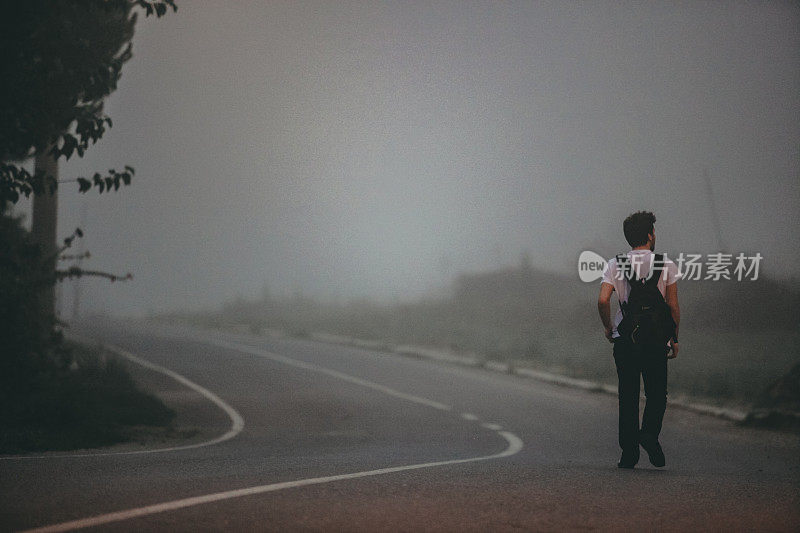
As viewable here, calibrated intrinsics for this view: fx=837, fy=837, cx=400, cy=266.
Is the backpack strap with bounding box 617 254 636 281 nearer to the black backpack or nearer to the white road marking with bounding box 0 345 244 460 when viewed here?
the black backpack

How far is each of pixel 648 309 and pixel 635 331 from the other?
0.21 metres

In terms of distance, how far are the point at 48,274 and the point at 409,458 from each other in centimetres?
771

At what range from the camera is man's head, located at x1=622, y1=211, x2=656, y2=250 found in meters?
6.91

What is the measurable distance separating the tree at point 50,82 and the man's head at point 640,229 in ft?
20.6

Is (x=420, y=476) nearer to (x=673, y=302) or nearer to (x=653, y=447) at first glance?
(x=653, y=447)

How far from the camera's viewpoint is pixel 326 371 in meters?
23.8

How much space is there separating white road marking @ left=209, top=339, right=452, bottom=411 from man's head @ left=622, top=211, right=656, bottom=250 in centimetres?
1056

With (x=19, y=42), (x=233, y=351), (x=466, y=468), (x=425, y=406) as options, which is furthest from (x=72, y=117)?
(x=233, y=351)

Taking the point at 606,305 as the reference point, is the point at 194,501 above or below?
below

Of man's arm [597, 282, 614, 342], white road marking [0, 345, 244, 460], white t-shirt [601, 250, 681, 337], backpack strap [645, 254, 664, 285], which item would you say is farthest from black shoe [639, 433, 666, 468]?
white road marking [0, 345, 244, 460]

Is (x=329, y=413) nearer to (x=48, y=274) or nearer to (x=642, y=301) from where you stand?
(x=48, y=274)

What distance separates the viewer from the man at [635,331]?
6.77 meters

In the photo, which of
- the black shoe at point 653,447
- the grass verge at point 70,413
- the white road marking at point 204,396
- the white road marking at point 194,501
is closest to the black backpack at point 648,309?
the black shoe at point 653,447

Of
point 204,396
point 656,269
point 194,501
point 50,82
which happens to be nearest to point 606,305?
point 656,269
